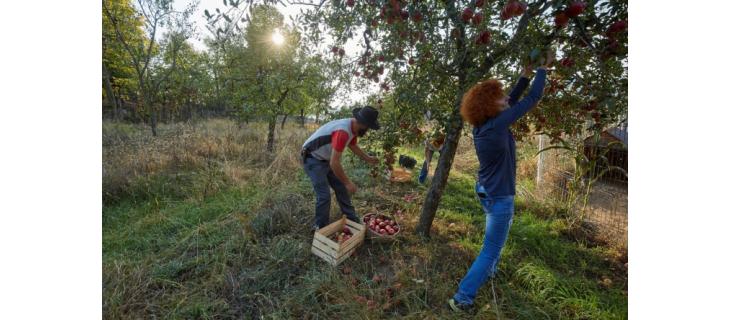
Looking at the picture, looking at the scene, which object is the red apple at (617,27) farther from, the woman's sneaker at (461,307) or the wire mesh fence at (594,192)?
the woman's sneaker at (461,307)

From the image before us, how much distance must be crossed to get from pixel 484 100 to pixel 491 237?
35.7 inches

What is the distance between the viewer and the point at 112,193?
421cm

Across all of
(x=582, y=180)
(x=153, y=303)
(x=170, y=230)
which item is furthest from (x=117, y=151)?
(x=582, y=180)

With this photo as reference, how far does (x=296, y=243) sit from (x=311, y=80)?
4164 mm

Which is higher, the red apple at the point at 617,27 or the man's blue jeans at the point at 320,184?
the red apple at the point at 617,27

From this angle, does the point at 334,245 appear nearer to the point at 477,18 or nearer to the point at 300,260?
the point at 300,260

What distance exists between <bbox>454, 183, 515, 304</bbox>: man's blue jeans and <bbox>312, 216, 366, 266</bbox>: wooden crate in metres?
1.00

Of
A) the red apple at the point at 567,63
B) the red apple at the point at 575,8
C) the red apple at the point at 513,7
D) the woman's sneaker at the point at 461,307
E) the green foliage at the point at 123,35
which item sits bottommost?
the woman's sneaker at the point at 461,307

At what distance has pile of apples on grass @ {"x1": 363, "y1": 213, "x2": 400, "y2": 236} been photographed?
2936 millimetres

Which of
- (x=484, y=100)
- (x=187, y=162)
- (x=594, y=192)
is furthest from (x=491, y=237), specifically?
(x=187, y=162)

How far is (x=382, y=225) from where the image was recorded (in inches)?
119

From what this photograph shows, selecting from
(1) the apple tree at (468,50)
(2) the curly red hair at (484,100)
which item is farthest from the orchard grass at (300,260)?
(2) the curly red hair at (484,100)

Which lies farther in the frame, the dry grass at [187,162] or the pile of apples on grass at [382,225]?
the dry grass at [187,162]

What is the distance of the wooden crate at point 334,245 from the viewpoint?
8.42 feet
